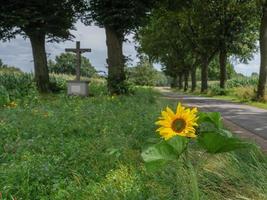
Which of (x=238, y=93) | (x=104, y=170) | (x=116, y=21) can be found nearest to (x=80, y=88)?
(x=116, y=21)

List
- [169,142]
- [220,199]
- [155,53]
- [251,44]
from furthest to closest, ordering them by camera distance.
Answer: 1. [155,53]
2. [251,44]
3. [220,199]
4. [169,142]

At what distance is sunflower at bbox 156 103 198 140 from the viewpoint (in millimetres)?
3557

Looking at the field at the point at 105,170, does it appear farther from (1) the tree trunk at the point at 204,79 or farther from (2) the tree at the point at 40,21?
(1) the tree trunk at the point at 204,79

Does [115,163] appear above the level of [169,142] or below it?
below

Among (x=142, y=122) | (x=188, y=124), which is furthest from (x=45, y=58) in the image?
(x=188, y=124)

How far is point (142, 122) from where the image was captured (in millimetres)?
11406

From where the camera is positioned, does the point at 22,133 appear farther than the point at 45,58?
No

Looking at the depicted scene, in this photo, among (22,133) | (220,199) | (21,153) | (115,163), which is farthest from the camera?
(22,133)

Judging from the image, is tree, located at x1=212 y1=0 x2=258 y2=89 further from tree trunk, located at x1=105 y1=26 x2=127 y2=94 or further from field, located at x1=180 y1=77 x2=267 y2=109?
tree trunk, located at x1=105 y1=26 x2=127 y2=94

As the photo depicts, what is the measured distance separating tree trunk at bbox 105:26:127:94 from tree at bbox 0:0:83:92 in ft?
11.1

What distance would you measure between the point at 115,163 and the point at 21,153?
1.60m

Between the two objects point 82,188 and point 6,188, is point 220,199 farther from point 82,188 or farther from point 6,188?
point 6,188

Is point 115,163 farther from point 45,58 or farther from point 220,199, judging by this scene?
point 45,58

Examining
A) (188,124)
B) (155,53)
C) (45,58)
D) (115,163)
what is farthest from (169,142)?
(155,53)
